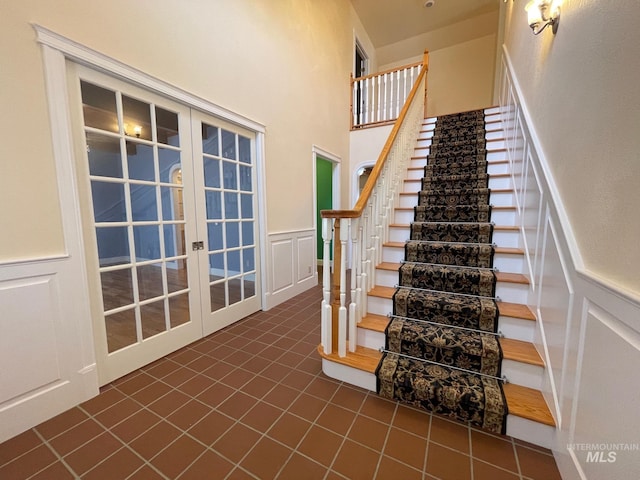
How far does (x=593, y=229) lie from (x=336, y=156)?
3.94m

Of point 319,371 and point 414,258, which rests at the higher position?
point 414,258

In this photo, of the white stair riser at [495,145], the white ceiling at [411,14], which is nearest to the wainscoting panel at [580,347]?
the white stair riser at [495,145]

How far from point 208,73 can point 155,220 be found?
1.43 m

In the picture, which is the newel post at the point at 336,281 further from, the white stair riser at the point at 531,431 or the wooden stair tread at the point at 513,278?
the wooden stair tread at the point at 513,278

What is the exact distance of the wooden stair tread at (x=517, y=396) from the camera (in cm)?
131

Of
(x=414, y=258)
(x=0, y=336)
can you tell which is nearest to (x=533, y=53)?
(x=414, y=258)

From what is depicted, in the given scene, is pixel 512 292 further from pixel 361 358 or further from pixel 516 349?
pixel 361 358

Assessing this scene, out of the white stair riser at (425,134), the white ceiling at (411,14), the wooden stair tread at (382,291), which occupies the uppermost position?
the white ceiling at (411,14)

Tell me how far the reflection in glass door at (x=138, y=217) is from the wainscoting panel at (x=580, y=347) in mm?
2583

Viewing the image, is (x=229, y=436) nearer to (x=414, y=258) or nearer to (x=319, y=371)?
(x=319, y=371)

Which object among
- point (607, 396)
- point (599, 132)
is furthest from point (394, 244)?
point (607, 396)

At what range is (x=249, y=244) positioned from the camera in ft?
9.82

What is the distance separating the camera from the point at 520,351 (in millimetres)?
1578

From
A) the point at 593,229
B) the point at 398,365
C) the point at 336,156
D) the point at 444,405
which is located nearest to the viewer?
the point at 593,229
